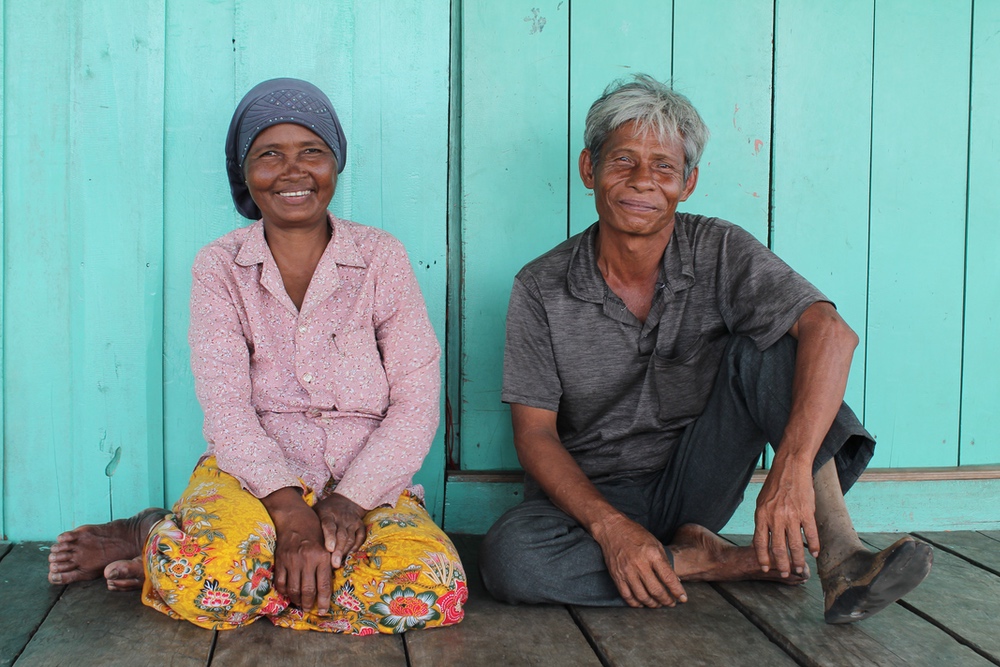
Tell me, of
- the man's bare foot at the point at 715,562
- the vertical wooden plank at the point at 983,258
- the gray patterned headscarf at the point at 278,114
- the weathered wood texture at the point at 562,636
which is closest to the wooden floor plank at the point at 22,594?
the weathered wood texture at the point at 562,636

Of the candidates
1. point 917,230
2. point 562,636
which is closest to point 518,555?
point 562,636

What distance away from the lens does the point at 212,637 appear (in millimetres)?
1734

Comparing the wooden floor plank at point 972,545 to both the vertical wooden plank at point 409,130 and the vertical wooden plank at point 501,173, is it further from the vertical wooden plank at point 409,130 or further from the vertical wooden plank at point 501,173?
the vertical wooden plank at point 409,130

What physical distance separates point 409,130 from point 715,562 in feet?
4.53

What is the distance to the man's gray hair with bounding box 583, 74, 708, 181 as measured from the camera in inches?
81.4

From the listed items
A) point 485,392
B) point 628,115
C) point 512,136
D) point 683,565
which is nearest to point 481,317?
point 485,392

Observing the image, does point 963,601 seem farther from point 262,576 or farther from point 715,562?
point 262,576

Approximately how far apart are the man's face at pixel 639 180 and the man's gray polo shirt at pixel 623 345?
0.47ft

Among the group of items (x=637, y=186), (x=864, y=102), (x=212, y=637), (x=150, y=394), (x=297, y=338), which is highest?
(x=864, y=102)

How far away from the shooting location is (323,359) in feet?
6.64

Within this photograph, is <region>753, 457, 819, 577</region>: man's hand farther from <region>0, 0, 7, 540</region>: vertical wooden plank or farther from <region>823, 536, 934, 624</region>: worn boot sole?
<region>0, 0, 7, 540</region>: vertical wooden plank

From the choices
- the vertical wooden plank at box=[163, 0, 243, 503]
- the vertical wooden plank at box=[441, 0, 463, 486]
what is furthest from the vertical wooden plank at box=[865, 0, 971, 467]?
the vertical wooden plank at box=[163, 0, 243, 503]

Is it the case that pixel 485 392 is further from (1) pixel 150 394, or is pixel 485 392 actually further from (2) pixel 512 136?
(1) pixel 150 394

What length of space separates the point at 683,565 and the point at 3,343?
6.00 ft
